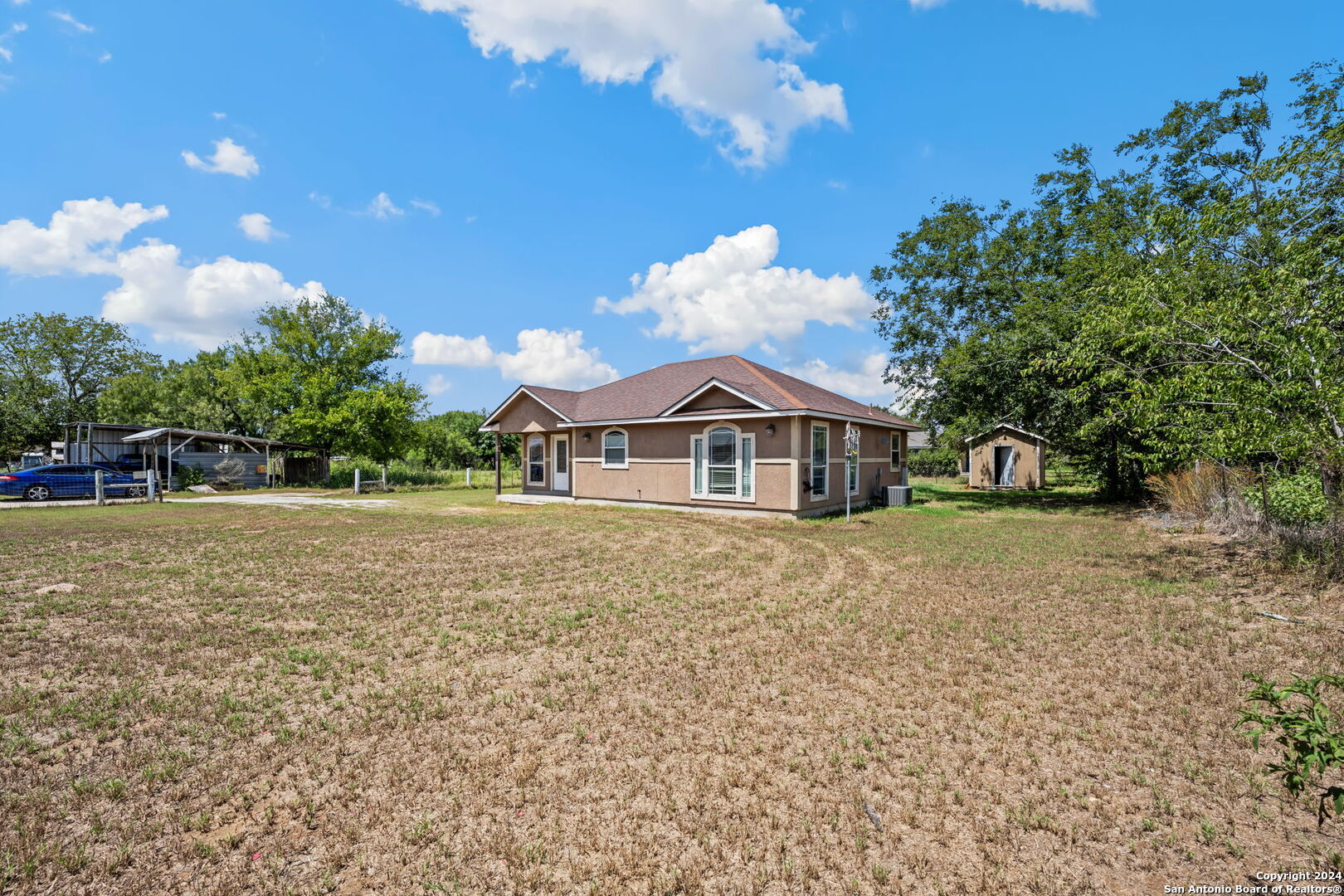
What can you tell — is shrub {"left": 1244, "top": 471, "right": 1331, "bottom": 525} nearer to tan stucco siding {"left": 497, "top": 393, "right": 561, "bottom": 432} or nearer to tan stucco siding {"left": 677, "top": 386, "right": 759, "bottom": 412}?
tan stucco siding {"left": 677, "top": 386, "right": 759, "bottom": 412}

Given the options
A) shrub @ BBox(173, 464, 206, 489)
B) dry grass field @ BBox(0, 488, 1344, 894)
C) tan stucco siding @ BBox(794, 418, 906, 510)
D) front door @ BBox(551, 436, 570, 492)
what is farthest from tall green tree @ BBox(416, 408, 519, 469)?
dry grass field @ BBox(0, 488, 1344, 894)

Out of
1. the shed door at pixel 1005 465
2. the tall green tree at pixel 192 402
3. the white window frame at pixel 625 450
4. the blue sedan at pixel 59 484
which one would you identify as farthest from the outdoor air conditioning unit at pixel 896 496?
the tall green tree at pixel 192 402

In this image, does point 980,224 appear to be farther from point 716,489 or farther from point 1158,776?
point 1158,776

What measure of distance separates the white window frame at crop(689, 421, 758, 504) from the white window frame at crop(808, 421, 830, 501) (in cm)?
158

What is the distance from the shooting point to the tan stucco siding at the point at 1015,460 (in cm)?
2848

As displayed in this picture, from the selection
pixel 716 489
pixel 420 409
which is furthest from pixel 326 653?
pixel 420 409

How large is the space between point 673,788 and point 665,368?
19.5m

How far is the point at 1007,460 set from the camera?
29203 mm

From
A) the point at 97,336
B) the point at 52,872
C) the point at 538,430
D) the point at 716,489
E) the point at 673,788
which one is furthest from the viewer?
the point at 97,336

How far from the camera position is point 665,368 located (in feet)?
73.5

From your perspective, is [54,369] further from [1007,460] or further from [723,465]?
[1007,460]

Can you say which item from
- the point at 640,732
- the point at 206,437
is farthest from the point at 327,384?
the point at 640,732

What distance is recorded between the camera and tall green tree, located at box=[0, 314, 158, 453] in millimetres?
38531

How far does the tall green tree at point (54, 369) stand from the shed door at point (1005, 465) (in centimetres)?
5687
